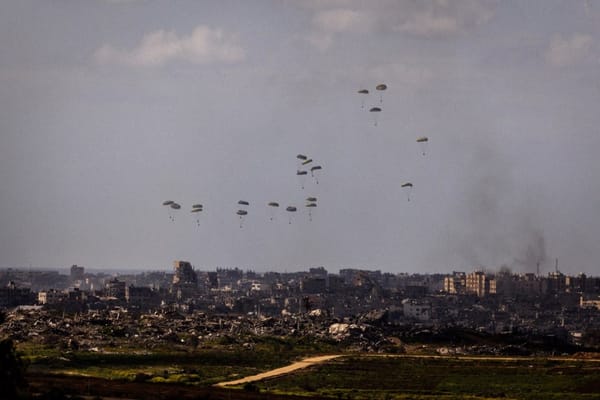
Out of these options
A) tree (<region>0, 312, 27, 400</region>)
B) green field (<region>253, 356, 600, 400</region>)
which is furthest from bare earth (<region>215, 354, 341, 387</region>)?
tree (<region>0, 312, 27, 400</region>)

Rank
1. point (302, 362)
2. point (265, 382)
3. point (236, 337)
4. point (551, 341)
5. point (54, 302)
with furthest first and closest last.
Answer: point (54, 302)
point (551, 341)
point (236, 337)
point (302, 362)
point (265, 382)

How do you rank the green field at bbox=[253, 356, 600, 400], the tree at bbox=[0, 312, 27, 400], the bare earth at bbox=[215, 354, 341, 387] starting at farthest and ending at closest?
the bare earth at bbox=[215, 354, 341, 387], the green field at bbox=[253, 356, 600, 400], the tree at bbox=[0, 312, 27, 400]

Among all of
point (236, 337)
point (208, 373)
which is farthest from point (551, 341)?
point (208, 373)

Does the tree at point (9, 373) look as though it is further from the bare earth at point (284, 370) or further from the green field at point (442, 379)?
the bare earth at point (284, 370)

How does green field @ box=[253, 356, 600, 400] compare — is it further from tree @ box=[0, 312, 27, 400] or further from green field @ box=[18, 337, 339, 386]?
tree @ box=[0, 312, 27, 400]

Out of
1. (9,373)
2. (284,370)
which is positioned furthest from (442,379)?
(9,373)

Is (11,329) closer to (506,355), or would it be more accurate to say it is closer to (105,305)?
(506,355)

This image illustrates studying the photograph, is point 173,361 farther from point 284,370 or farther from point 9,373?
point 9,373

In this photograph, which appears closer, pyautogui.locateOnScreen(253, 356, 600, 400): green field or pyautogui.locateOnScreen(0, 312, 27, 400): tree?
pyautogui.locateOnScreen(0, 312, 27, 400): tree
